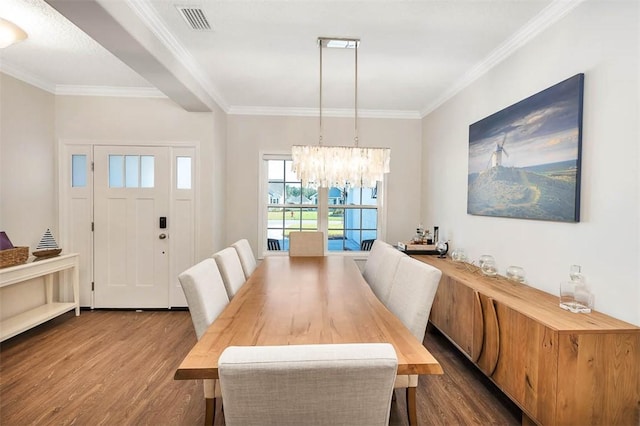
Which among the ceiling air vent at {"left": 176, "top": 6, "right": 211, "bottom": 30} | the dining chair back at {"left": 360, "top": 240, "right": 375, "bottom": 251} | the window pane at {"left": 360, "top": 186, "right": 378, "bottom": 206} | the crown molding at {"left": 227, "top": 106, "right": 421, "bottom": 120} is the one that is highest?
the ceiling air vent at {"left": 176, "top": 6, "right": 211, "bottom": 30}

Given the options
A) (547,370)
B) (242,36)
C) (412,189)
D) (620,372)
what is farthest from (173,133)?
(620,372)

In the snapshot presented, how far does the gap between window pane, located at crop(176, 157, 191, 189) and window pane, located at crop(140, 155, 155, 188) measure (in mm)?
292

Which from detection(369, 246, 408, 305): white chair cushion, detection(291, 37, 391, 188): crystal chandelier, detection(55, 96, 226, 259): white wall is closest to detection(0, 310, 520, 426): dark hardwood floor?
detection(369, 246, 408, 305): white chair cushion

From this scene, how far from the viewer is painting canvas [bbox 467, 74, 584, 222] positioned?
1.97 m

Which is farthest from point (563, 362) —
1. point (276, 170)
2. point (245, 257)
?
point (276, 170)

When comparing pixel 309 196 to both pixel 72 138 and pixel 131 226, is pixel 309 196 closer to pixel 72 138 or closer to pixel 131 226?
pixel 131 226

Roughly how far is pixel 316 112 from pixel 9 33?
9.94 ft

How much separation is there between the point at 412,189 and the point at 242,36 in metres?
3.02

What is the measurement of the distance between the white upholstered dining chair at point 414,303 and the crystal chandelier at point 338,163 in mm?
841

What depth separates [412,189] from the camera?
4.61m

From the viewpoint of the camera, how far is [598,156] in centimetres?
183

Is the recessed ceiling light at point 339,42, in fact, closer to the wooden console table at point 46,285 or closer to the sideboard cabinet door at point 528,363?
the sideboard cabinet door at point 528,363

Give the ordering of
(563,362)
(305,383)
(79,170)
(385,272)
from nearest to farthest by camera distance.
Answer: (305,383) → (563,362) → (385,272) → (79,170)

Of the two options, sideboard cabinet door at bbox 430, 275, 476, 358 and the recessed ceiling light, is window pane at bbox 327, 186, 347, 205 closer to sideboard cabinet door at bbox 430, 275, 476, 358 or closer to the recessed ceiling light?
sideboard cabinet door at bbox 430, 275, 476, 358
